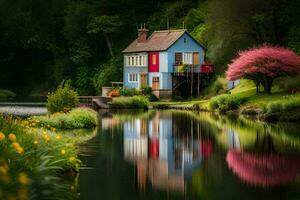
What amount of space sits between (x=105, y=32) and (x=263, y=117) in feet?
154

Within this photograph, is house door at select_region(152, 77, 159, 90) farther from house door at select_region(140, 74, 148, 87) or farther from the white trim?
the white trim

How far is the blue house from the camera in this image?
73.4 meters

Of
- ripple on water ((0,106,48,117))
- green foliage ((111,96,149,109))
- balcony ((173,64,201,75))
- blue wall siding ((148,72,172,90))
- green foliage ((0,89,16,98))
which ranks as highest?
balcony ((173,64,201,75))

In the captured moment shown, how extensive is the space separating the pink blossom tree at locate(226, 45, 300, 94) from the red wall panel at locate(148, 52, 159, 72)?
19092 mm

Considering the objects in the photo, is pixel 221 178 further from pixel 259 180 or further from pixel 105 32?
pixel 105 32

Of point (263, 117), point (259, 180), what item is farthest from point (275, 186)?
point (263, 117)

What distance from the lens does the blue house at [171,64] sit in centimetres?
7338

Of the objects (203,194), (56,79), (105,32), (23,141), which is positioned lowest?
(203,194)

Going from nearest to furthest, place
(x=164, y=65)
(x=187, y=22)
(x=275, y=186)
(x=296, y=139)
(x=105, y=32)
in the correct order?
(x=275, y=186) → (x=296, y=139) → (x=164, y=65) → (x=187, y=22) → (x=105, y=32)

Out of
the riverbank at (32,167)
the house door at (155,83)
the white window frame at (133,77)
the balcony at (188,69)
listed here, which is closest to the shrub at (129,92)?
the house door at (155,83)

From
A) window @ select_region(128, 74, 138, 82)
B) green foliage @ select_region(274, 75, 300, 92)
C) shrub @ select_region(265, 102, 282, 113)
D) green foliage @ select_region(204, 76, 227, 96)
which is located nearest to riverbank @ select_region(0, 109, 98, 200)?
shrub @ select_region(265, 102, 282, 113)

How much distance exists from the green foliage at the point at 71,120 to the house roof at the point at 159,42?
34713 mm

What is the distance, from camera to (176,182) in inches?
774

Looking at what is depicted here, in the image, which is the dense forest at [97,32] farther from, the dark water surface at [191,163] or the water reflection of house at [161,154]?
the water reflection of house at [161,154]
